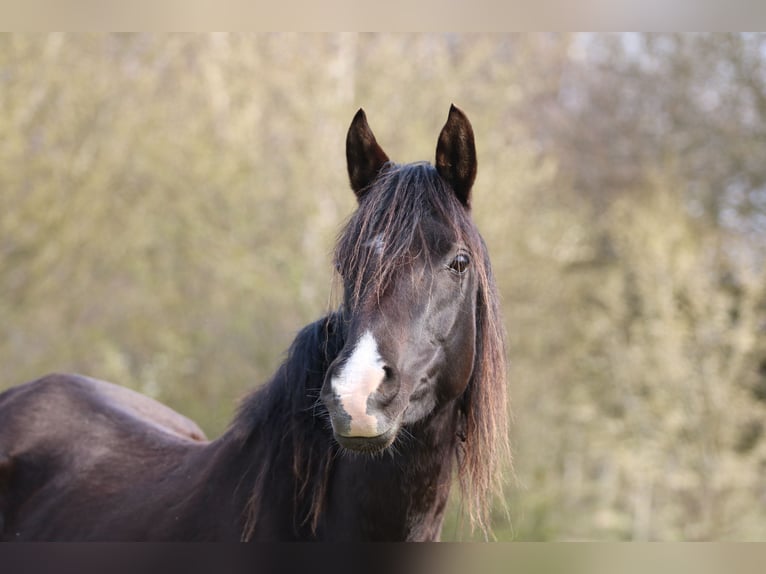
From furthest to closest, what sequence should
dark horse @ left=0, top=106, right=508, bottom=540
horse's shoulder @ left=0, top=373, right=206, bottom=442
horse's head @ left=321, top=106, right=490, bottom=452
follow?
horse's shoulder @ left=0, top=373, right=206, bottom=442 → dark horse @ left=0, top=106, right=508, bottom=540 → horse's head @ left=321, top=106, right=490, bottom=452

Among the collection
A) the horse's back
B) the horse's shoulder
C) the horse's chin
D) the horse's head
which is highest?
the horse's head

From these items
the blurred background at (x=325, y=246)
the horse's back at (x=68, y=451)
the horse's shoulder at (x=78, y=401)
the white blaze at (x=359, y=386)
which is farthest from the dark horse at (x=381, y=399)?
the blurred background at (x=325, y=246)

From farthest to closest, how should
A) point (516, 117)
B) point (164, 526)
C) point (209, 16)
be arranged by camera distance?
point (516, 117)
point (209, 16)
point (164, 526)

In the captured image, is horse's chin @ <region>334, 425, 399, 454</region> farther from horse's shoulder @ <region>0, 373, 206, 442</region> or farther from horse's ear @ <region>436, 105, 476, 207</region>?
horse's shoulder @ <region>0, 373, 206, 442</region>

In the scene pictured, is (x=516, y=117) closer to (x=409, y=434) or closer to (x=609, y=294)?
(x=609, y=294)

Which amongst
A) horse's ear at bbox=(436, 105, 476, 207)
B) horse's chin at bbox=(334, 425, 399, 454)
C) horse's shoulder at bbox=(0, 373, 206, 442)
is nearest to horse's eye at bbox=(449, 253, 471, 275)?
horse's ear at bbox=(436, 105, 476, 207)

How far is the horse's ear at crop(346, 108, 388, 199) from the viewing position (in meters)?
3.03

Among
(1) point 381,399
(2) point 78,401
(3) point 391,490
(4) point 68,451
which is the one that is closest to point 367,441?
(1) point 381,399

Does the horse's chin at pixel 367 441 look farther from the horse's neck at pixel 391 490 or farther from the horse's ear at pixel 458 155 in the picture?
the horse's ear at pixel 458 155

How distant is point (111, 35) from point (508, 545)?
1198cm

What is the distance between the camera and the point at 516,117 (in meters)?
16.2

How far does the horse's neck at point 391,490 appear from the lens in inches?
110

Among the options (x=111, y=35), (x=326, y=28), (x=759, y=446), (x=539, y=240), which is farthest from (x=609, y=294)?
(x=326, y=28)

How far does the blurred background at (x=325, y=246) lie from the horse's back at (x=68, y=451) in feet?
22.8
